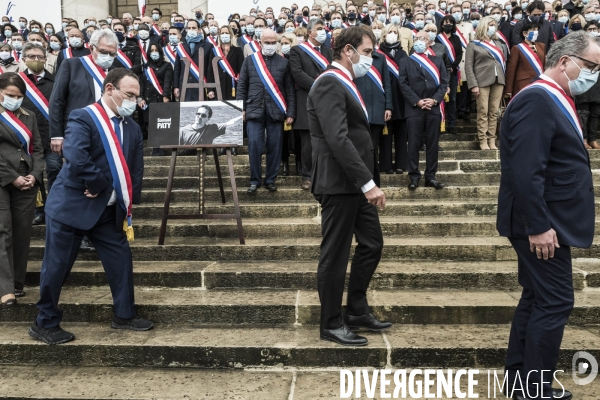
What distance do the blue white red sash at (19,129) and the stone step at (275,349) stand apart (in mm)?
1692

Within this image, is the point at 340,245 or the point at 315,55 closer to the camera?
the point at 340,245

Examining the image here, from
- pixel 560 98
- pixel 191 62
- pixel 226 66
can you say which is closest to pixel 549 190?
pixel 560 98

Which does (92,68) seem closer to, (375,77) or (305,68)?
(305,68)

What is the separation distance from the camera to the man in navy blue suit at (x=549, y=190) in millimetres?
2775

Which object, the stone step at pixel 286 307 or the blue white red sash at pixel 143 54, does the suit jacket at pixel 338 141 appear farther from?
the blue white red sash at pixel 143 54

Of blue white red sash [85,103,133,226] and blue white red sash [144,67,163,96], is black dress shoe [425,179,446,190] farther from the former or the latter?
blue white red sash [144,67,163,96]

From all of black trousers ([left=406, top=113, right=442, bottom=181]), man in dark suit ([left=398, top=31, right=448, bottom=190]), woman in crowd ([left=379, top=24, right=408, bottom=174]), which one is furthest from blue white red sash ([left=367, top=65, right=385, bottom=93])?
black trousers ([left=406, top=113, right=442, bottom=181])

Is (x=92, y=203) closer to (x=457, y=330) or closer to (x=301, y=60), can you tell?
(x=457, y=330)

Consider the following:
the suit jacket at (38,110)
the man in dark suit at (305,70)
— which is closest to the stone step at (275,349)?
the suit jacket at (38,110)

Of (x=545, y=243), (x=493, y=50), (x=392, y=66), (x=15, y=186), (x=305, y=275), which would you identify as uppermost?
(x=493, y=50)

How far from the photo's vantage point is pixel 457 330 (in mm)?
3885

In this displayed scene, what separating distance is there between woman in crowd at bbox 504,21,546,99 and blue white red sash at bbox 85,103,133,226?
6172 millimetres

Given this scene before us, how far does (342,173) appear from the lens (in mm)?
3510

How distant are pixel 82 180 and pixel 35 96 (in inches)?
113
